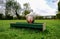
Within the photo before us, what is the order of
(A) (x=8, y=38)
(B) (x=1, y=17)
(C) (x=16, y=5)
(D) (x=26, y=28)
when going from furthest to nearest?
(C) (x=16, y=5) < (B) (x=1, y=17) < (D) (x=26, y=28) < (A) (x=8, y=38)

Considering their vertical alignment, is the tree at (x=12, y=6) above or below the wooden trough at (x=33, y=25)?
above

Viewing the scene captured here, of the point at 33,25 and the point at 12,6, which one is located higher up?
the point at 12,6

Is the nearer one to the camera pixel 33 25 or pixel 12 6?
pixel 33 25

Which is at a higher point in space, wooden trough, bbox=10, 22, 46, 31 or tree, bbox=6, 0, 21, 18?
tree, bbox=6, 0, 21, 18

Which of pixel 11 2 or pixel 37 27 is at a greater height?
pixel 11 2

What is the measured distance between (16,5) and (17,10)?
0.49m

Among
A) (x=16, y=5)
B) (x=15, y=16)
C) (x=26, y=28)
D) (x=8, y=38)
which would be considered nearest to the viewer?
(x=8, y=38)

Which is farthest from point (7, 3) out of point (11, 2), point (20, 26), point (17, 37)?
point (17, 37)

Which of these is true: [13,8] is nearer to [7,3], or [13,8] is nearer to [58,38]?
[7,3]

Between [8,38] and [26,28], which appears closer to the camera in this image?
[8,38]

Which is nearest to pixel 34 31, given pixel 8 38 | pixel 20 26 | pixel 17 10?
pixel 20 26

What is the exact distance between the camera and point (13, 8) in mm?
14250

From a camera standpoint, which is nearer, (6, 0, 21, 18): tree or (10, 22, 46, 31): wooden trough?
(10, 22, 46, 31): wooden trough

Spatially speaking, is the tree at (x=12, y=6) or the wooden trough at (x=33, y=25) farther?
the tree at (x=12, y=6)
